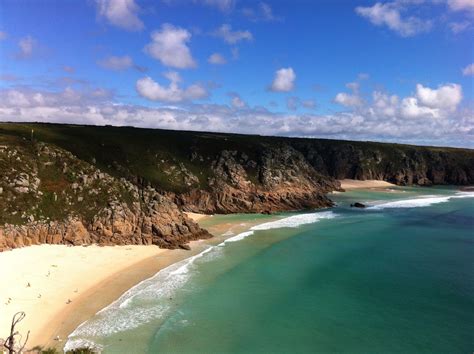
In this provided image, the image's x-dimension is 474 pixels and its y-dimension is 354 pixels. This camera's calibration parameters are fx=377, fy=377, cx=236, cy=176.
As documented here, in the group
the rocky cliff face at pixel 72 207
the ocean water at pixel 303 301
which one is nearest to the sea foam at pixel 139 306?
the ocean water at pixel 303 301

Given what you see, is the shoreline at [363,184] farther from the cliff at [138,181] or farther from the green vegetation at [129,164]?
the cliff at [138,181]

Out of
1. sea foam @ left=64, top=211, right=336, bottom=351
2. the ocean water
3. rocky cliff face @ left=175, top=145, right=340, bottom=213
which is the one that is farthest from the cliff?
the ocean water

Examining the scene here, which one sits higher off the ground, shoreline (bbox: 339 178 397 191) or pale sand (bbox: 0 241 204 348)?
shoreline (bbox: 339 178 397 191)

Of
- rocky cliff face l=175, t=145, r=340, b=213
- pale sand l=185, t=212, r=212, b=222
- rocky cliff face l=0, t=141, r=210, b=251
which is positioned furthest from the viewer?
rocky cliff face l=175, t=145, r=340, b=213

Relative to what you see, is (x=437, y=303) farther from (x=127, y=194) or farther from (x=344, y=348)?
(x=127, y=194)

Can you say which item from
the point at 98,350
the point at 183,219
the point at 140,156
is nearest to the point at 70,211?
the point at 183,219

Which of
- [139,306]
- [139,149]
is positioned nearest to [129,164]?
[139,149]

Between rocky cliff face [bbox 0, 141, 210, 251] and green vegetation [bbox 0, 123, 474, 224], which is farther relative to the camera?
green vegetation [bbox 0, 123, 474, 224]

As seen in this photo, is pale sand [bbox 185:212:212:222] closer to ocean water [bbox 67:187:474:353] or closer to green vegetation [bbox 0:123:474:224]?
green vegetation [bbox 0:123:474:224]
